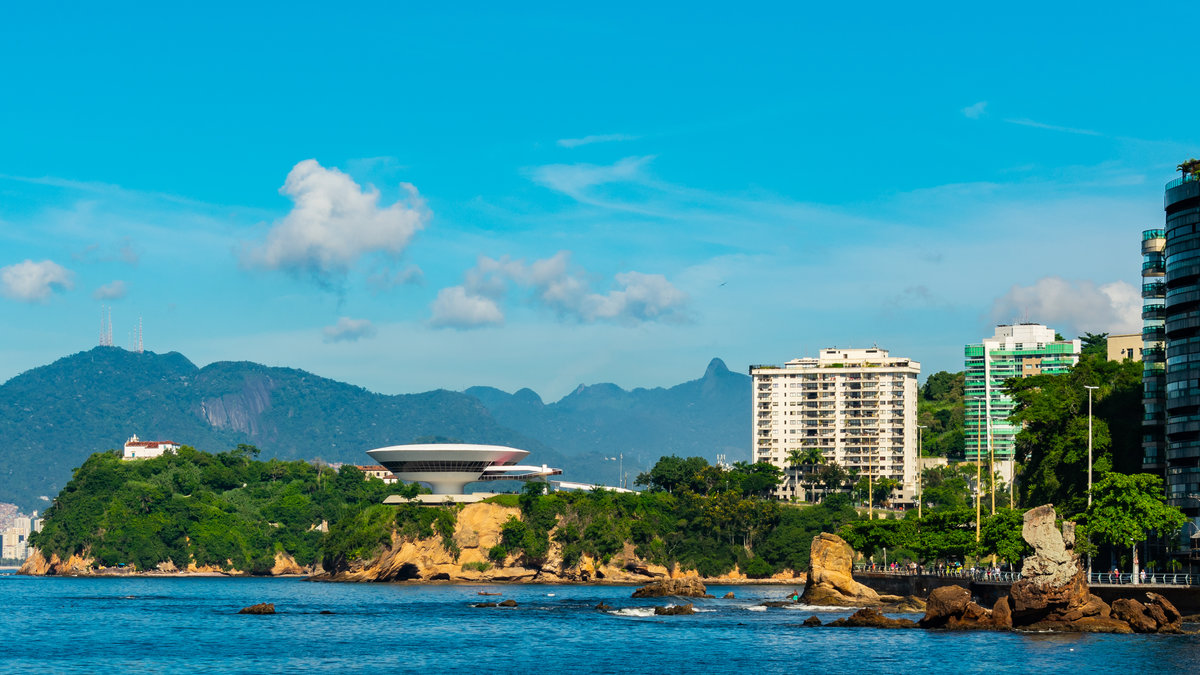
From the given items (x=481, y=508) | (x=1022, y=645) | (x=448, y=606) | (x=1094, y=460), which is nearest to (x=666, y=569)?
(x=481, y=508)

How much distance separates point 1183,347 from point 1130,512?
13.0 m

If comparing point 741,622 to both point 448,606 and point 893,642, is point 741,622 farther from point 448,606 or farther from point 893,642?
point 448,606

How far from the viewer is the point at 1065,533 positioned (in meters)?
74.9

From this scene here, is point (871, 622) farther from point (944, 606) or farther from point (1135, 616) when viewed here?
point (1135, 616)

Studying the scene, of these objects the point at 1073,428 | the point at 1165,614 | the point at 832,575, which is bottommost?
the point at 832,575

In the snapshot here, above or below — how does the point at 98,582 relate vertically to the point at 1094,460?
below

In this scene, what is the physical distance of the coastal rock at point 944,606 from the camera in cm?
7925

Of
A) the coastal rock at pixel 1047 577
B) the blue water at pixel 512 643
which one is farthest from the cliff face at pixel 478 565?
the coastal rock at pixel 1047 577

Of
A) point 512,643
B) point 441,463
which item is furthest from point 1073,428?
point 441,463

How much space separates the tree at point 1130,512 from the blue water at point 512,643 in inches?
511

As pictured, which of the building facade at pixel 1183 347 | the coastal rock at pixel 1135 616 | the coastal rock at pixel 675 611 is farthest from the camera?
the coastal rock at pixel 675 611

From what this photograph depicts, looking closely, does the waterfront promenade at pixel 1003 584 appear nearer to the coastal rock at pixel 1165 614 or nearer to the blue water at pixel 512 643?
the coastal rock at pixel 1165 614

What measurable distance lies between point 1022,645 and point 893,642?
688cm

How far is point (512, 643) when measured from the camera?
78375 mm
